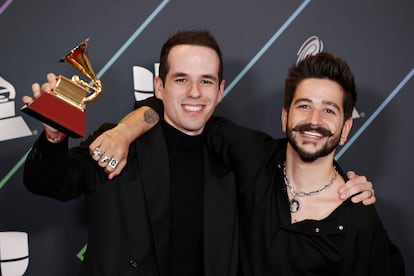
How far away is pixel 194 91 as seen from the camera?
1698mm

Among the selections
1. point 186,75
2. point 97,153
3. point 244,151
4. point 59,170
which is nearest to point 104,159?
point 97,153

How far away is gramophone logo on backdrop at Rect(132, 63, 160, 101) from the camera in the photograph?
87.8 inches

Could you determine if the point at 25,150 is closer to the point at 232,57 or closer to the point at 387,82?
the point at 232,57

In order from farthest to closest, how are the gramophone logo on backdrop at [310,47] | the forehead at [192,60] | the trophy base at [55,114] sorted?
1. the gramophone logo on backdrop at [310,47]
2. the forehead at [192,60]
3. the trophy base at [55,114]

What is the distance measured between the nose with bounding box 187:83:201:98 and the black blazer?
0.17 m

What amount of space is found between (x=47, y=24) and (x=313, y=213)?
126 centimetres

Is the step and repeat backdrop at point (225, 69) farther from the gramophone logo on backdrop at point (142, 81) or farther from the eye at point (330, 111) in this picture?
the eye at point (330, 111)

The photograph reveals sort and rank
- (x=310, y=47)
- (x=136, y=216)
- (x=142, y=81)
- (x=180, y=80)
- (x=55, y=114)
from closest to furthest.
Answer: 1. (x=55, y=114)
2. (x=136, y=216)
3. (x=180, y=80)
4. (x=142, y=81)
5. (x=310, y=47)

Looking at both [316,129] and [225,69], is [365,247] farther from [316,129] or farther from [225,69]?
[225,69]

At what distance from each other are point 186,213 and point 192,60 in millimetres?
485

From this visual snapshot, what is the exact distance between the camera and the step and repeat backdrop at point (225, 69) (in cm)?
213

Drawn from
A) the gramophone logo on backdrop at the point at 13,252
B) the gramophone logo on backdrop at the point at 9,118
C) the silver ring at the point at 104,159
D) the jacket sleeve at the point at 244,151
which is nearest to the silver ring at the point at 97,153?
the silver ring at the point at 104,159

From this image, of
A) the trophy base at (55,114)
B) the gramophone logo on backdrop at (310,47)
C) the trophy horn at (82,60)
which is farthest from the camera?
the gramophone logo on backdrop at (310,47)

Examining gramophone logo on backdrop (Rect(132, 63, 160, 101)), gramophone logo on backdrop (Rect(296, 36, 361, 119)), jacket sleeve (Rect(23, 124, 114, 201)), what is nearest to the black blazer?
jacket sleeve (Rect(23, 124, 114, 201))
